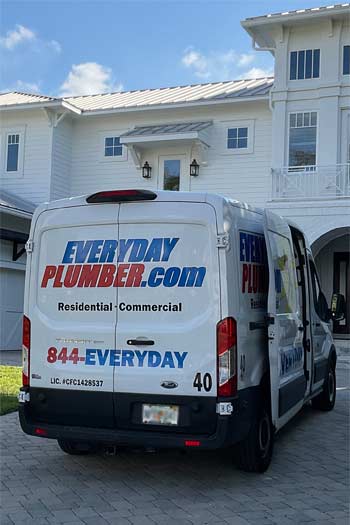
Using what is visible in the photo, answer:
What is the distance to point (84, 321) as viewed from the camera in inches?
197

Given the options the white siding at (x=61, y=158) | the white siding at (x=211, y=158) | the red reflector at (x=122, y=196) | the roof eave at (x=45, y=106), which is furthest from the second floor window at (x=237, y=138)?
the red reflector at (x=122, y=196)

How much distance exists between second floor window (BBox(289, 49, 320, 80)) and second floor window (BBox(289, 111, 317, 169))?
3.48 feet

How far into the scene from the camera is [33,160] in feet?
62.3

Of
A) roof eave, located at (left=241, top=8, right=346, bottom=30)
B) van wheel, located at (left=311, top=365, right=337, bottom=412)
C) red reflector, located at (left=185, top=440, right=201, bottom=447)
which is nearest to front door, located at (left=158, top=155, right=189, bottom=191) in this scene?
roof eave, located at (left=241, top=8, right=346, bottom=30)

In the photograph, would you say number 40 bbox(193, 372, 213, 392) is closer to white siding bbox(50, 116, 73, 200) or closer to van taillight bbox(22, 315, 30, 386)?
van taillight bbox(22, 315, 30, 386)

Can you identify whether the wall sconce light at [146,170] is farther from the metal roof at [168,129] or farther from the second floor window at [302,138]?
the second floor window at [302,138]

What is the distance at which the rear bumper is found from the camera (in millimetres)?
4527

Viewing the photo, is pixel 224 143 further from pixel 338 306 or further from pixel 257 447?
pixel 257 447

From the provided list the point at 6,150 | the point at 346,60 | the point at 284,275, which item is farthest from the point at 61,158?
the point at 284,275

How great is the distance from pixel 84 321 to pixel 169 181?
1346 cm

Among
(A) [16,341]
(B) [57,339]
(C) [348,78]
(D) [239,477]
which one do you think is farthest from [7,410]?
(C) [348,78]

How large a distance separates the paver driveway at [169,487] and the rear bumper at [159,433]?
0.44 metres

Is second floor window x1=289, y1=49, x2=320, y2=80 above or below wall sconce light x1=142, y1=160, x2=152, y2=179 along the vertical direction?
above

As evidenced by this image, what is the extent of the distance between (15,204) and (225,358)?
14.0m
